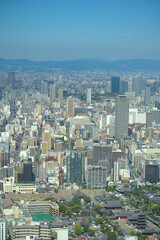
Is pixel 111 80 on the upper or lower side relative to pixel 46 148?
upper

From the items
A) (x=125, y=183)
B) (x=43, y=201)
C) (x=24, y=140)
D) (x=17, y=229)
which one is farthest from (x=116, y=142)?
(x=17, y=229)

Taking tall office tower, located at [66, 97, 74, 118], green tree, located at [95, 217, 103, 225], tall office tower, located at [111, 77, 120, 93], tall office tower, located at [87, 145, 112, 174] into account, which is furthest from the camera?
tall office tower, located at [111, 77, 120, 93]

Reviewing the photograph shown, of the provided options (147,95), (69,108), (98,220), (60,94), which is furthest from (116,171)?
(60,94)

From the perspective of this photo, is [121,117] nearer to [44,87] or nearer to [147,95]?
[147,95]

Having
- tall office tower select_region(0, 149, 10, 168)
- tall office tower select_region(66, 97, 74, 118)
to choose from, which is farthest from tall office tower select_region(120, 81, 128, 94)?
tall office tower select_region(0, 149, 10, 168)

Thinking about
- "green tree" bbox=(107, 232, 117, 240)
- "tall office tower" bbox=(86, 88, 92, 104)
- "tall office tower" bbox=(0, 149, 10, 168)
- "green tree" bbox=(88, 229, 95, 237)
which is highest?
"tall office tower" bbox=(86, 88, 92, 104)

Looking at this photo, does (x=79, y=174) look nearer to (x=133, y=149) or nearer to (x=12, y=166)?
(x=12, y=166)

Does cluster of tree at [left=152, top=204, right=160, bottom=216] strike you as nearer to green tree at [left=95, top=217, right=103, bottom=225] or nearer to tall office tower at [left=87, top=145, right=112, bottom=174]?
green tree at [left=95, top=217, right=103, bottom=225]
